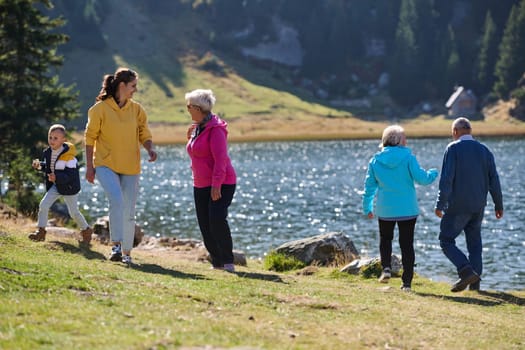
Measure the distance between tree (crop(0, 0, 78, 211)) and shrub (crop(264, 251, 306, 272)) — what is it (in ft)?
52.2

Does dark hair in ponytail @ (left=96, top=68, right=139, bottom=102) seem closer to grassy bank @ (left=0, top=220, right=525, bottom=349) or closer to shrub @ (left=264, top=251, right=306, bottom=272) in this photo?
grassy bank @ (left=0, top=220, right=525, bottom=349)

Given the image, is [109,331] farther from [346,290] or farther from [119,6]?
[119,6]

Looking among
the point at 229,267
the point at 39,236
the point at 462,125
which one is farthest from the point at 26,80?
the point at 462,125

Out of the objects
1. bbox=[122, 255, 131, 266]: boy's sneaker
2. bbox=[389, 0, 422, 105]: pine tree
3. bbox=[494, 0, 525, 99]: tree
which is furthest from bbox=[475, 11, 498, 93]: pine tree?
bbox=[122, 255, 131, 266]: boy's sneaker

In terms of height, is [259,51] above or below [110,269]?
above

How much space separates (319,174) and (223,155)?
52.9 m

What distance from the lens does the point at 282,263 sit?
17.9 m

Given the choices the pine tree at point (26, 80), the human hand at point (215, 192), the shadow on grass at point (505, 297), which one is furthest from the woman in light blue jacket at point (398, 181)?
the pine tree at point (26, 80)

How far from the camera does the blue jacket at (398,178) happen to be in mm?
12930

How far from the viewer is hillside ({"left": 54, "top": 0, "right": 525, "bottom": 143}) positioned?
129 m

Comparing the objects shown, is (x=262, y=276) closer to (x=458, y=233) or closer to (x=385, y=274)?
(x=385, y=274)

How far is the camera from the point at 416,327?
9.49m

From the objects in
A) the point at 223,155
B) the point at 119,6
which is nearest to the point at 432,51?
the point at 119,6

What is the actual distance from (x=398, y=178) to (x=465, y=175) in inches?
46.3
